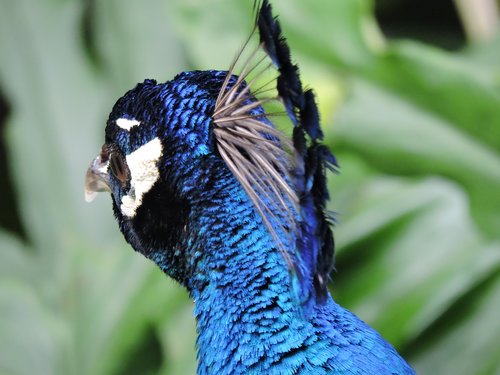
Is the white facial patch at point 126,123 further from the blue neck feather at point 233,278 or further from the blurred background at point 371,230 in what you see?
the blurred background at point 371,230

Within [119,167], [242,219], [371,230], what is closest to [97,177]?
[119,167]

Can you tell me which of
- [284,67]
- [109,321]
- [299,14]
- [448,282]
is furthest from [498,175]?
[284,67]

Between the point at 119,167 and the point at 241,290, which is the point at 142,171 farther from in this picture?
the point at 241,290

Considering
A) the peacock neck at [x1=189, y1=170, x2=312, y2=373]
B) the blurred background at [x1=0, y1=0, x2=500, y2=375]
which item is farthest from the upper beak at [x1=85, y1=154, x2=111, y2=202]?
the blurred background at [x1=0, y1=0, x2=500, y2=375]

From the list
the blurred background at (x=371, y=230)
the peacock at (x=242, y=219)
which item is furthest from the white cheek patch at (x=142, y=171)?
the blurred background at (x=371, y=230)

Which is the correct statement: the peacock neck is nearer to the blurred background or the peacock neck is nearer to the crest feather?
the crest feather
